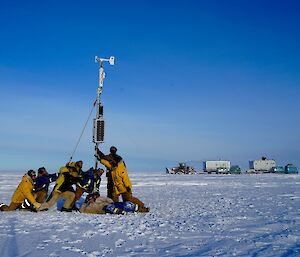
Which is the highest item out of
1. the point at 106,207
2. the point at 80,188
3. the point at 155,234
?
the point at 80,188

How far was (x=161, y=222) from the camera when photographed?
843 centimetres

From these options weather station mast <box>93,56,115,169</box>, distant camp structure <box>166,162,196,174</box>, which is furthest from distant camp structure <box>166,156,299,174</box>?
weather station mast <box>93,56,115,169</box>

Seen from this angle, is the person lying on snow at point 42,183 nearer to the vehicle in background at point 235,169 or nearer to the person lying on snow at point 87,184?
the person lying on snow at point 87,184

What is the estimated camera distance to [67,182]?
1098 cm

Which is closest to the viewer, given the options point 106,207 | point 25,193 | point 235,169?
point 106,207

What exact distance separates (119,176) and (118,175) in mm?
39

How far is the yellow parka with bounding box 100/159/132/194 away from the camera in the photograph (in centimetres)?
1066

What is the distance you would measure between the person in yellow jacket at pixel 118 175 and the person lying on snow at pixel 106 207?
1.29ft

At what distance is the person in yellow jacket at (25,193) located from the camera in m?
10.6

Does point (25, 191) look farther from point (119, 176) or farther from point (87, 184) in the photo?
point (119, 176)

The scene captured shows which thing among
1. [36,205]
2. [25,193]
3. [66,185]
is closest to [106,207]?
[66,185]

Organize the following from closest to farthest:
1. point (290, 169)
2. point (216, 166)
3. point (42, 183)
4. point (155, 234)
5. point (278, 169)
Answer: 1. point (155, 234)
2. point (42, 183)
3. point (290, 169)
4. point (278, 169)
5. point (216, 166)

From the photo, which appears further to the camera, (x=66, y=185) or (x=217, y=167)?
(x=217, y=167)

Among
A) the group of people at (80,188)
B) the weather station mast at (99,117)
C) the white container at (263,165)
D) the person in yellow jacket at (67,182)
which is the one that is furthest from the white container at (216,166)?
the person in yellow jacket at (67,182)
